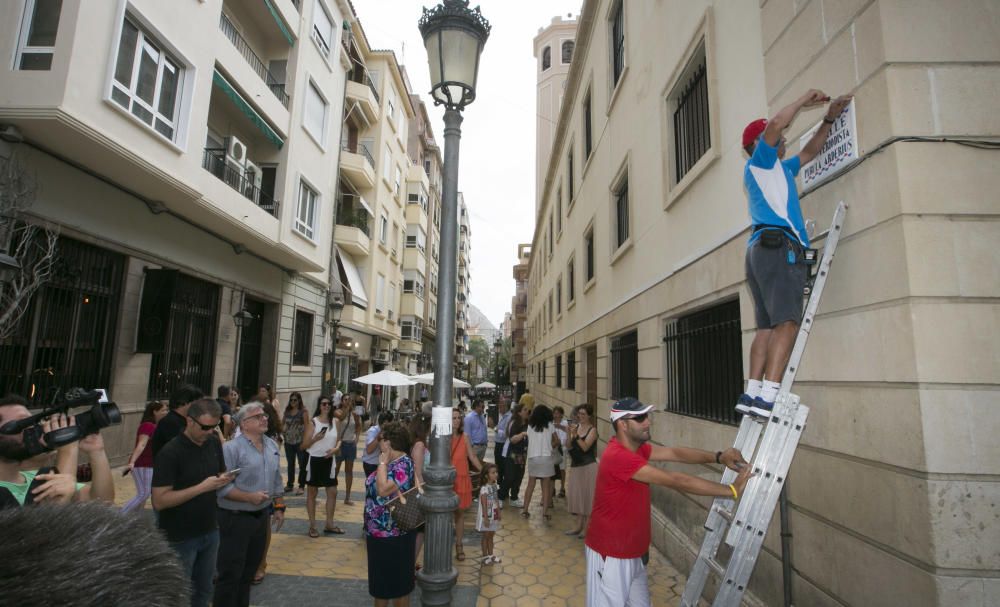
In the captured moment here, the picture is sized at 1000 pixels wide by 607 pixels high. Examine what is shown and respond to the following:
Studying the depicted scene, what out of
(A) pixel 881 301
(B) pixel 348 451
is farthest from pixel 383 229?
(A) pixel 881 301

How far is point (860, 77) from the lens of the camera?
3.16 meters

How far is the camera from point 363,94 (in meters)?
21.3

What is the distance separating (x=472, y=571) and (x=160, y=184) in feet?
29.6

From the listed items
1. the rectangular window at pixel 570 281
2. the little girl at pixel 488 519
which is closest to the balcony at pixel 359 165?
the rectangular window at pixel 570 281

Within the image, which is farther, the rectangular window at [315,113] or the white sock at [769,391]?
the rectangular window at [315,113]

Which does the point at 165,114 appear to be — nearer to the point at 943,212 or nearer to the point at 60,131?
the point at 60,131

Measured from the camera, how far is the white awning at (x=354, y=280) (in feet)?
69.1

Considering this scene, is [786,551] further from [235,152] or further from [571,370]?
[235,152]

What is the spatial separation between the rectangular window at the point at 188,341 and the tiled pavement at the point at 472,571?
3.72 meters

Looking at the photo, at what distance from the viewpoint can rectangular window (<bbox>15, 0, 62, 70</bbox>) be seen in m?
7.63

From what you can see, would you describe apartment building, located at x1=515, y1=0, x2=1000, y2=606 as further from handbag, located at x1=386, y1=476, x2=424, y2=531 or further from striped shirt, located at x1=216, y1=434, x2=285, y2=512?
striped shirt, located at x1=216, y1=434, x2=285, y2=512

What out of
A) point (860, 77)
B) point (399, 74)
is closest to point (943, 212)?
point (860, 77)

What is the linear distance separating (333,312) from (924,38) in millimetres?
18634

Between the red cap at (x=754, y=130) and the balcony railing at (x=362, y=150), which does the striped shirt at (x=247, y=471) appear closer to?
the red cap at (x=754, y=130)
